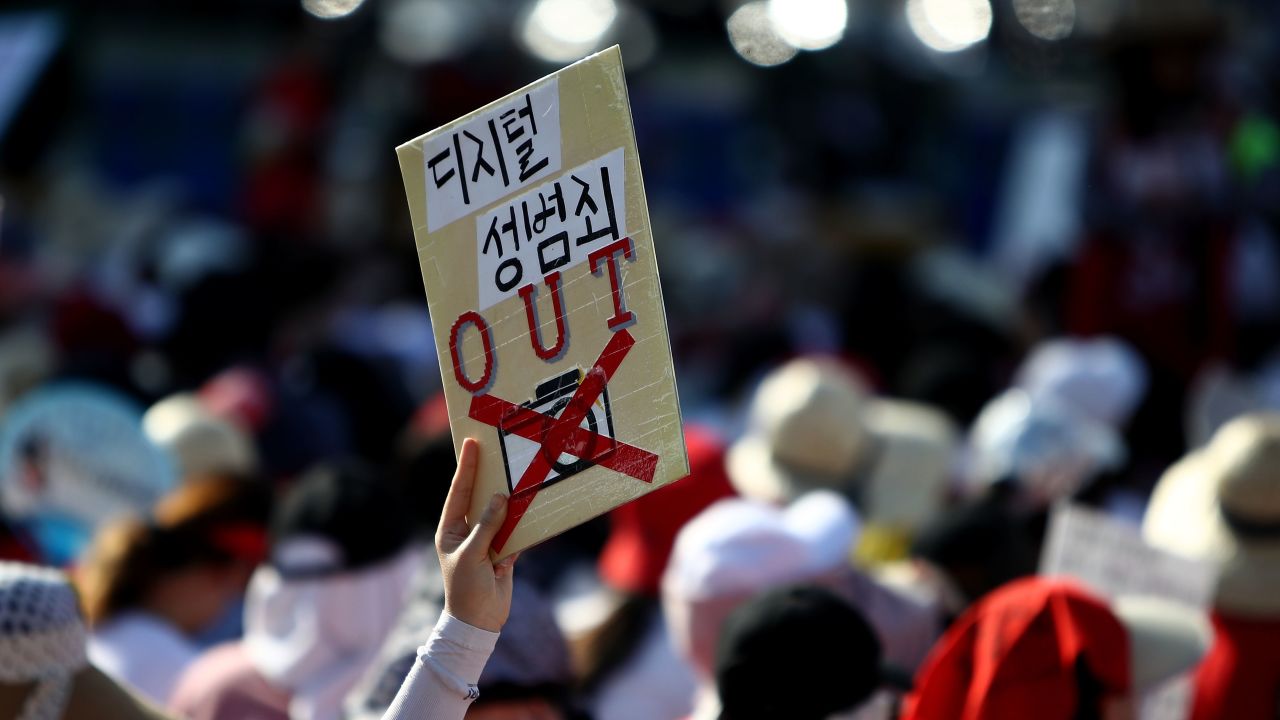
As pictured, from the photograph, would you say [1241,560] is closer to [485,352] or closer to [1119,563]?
[1119,563]

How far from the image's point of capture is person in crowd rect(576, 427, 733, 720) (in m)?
3.95

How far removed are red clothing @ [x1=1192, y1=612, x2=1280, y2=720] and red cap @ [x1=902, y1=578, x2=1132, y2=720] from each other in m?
0.71

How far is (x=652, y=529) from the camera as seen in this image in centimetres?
439

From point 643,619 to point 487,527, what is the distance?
78.3 inches

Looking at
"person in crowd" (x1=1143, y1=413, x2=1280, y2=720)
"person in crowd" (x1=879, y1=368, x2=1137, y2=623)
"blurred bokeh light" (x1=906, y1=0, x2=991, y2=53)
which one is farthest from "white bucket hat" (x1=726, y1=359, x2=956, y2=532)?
"blurred bokeh light" (x1=906, y1=0, x2=991, y2=53)

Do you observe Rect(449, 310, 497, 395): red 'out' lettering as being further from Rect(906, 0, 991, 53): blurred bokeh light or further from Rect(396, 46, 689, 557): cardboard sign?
Rect(906, 0, 991, 53): blurred bokeh light

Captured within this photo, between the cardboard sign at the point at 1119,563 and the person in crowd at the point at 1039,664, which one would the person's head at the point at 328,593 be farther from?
the cardboard sign at the point at 1119,563

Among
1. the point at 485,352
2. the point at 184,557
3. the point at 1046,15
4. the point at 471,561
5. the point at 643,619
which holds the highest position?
the point at 485,352

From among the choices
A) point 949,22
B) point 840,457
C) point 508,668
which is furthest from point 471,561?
point 949,22

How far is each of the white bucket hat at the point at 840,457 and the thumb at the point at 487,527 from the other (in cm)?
307

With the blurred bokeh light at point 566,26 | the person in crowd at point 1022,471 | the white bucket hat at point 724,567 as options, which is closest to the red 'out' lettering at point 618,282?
the white bucket hat at point 724,567

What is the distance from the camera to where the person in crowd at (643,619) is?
395cm

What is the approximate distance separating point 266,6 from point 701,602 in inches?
457

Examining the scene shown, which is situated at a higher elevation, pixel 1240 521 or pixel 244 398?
pixel 1240 521
